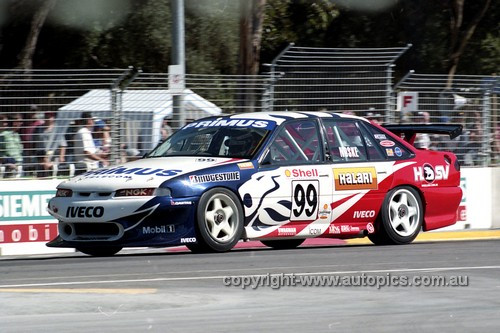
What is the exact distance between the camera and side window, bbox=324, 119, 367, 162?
11.0 metres

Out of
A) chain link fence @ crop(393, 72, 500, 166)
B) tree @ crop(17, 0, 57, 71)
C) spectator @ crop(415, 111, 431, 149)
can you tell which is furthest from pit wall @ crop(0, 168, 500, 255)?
tree @ crop(17, 0, 57, 71)

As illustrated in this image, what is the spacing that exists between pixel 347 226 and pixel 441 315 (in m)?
4.52

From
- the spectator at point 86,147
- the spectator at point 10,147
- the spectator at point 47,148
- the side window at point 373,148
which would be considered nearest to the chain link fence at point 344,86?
the spectator at point 86,147

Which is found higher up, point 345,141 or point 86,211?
point 345,141

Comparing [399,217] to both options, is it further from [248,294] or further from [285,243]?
[248,294]

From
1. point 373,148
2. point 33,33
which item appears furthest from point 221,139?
point 33,33

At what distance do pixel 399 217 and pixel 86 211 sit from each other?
11.3 ft

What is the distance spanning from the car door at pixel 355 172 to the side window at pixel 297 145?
176mm

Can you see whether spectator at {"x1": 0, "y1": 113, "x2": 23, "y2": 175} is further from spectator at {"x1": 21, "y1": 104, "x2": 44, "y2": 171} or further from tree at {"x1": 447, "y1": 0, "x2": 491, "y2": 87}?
tree at {"x1": 447, "y1": 0, "x2": 491, "y2": 87}

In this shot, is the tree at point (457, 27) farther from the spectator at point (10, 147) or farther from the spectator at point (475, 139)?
the spectator at point (10, 147)

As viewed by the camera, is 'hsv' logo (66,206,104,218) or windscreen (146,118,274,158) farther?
windscreen (146,118,274,158)

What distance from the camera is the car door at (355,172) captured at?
10.9m

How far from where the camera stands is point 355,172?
1102cm

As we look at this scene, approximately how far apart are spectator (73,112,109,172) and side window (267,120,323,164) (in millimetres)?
3118
